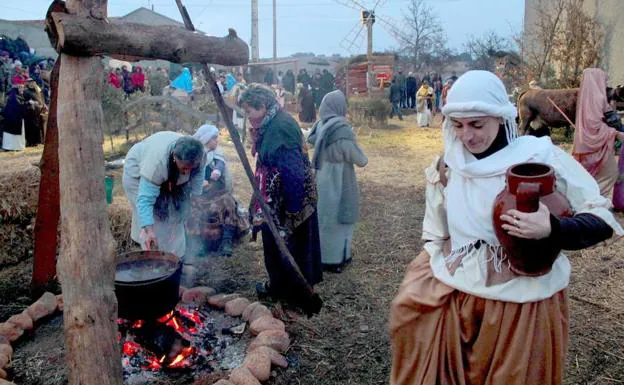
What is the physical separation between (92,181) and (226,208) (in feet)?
12.3

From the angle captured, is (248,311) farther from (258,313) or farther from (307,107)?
(307,107)

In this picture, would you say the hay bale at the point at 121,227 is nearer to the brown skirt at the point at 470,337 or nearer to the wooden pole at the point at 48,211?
the wooden pole at the point at 48,211

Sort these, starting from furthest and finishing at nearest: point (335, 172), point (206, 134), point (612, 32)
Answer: point (612, 32), point (206, 134), point (335, 172)

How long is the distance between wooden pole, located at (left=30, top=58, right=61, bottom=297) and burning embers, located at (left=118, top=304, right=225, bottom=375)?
4.07 feet

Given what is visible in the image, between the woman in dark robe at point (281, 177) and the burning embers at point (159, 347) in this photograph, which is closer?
the burning embers at point (159, 347)

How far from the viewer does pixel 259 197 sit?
4047mm

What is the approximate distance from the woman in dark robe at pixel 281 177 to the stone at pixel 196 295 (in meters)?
0.62

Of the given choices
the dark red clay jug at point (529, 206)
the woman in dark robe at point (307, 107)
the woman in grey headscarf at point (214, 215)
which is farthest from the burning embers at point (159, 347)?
the woman in dark robe at point (307, 107)

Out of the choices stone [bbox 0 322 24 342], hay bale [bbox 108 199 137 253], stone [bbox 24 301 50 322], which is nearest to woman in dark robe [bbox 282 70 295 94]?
hay bale [bbox 108 199 137 253]

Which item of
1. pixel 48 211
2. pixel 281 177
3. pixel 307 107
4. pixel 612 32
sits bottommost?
pixel 48 211

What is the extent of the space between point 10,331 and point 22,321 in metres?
0.14

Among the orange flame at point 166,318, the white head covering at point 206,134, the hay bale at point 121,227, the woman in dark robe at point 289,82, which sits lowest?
the orange flame at point 166,318

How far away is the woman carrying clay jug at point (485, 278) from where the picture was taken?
208 centimetres

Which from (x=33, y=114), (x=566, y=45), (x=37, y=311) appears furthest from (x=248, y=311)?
(x=566, y=45)
